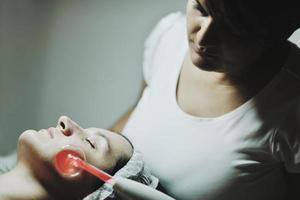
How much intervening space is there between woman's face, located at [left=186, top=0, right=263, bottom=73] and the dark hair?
0.02 meters

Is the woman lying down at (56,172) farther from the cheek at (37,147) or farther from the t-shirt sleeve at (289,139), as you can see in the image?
the t-shirt sleeve at (289,139)

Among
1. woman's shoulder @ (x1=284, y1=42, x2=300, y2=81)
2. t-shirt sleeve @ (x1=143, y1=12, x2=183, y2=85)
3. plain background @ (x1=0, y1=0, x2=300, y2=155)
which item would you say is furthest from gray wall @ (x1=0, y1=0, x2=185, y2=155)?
woman's shoulder @ (x1=284, y1=42, x2=300, y2=81)

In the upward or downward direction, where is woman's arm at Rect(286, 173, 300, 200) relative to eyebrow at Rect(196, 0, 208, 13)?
downward

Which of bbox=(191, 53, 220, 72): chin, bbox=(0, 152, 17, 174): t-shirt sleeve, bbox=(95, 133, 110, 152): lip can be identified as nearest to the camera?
bbox=(191, 53, 220, 72): chin

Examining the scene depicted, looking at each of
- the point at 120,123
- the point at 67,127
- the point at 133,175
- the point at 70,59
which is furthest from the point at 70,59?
the point at 133,175

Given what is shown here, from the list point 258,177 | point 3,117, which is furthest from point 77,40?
point 258,177

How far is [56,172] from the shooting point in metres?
0.87

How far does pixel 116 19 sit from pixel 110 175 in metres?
0.56

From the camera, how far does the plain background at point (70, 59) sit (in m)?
1.21

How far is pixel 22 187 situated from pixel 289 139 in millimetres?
502

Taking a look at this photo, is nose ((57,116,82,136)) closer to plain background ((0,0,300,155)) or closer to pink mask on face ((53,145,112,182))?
pink mask on face ((53,145,112,182))

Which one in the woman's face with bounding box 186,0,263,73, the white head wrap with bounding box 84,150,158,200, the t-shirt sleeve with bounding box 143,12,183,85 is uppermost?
the woman's face with bounding box 186,0,263,73

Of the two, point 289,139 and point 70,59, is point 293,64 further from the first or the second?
point 70,59

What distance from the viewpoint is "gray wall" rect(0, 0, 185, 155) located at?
1.21m
